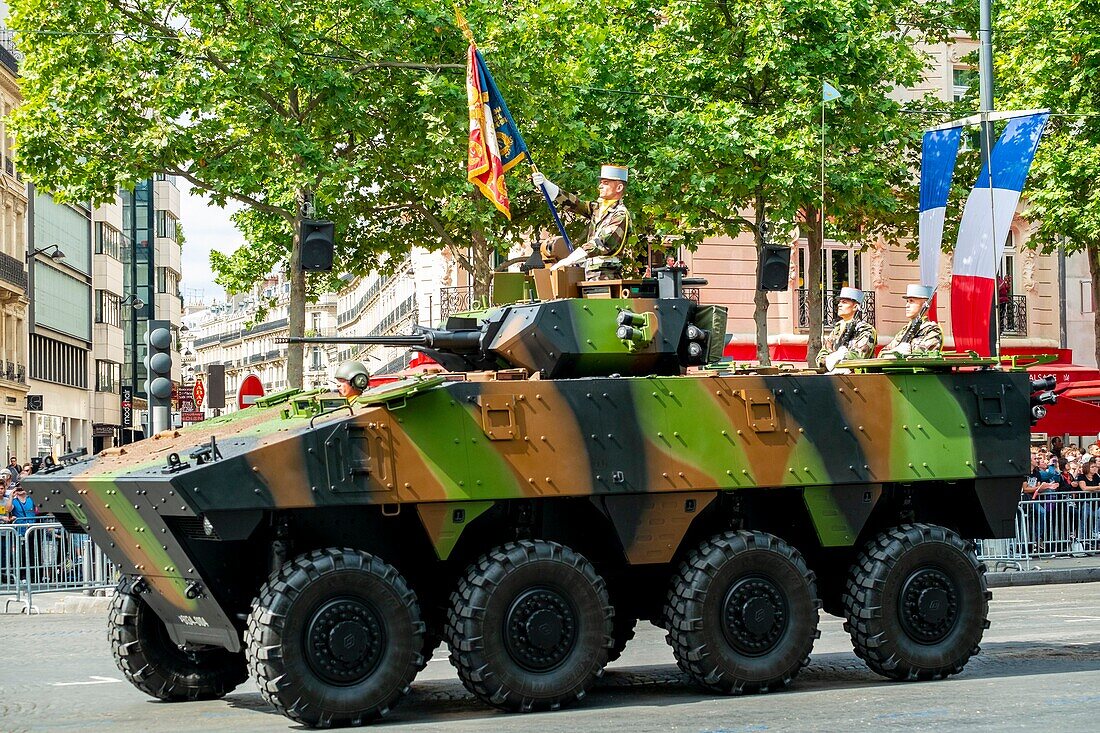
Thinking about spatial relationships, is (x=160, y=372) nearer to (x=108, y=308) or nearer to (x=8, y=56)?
(x=8, y=56)

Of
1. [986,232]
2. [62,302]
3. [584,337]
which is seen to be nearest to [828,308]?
[986,232]

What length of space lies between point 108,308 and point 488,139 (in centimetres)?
5080

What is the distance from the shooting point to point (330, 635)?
10469 millimetres

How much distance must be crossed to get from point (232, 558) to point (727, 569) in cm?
320

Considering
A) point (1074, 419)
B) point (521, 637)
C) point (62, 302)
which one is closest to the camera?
point (521, 637)

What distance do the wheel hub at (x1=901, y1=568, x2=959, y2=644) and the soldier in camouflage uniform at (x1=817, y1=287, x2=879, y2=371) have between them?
175cm

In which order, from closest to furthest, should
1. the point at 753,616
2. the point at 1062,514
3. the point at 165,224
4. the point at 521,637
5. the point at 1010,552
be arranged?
the point at 521,637, the point at 753,616, the point at 1010,552, the point at 1062,514, the point at 165,224

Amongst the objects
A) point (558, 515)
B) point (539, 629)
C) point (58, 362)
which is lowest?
point (539, 629)

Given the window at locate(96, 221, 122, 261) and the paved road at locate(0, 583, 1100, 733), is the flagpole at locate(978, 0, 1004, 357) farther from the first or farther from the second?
the window at locate(96, 221, 122, 261)

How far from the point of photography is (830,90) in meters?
16.0

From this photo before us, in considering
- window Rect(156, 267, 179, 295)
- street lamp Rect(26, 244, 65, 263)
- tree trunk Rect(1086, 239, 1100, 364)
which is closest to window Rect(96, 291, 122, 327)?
street lamp Rect(26, 244, 65, 263)

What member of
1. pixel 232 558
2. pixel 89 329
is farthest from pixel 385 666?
pixel 89 329

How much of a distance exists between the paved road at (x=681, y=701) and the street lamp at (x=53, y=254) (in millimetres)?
39473

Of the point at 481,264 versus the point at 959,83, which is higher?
the point at 959,83
